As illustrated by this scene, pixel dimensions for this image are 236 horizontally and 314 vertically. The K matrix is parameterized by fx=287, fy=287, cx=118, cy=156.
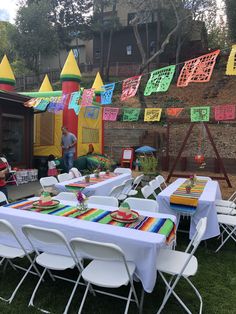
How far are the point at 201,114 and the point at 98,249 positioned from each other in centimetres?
663

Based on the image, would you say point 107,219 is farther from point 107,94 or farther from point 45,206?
point 107,94

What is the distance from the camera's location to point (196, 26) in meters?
21.9

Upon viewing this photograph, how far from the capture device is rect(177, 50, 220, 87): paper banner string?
16.9 ft

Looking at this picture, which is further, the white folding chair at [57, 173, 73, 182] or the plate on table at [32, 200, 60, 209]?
the white folding chair at [57, 173, 73, 182]

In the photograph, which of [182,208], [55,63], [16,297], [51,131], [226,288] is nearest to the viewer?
[16,297]

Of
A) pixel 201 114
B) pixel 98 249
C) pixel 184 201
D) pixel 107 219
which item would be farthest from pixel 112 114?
pixel 98 249

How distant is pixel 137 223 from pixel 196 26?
22.5 meters

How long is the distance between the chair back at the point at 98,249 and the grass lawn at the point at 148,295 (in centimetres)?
64

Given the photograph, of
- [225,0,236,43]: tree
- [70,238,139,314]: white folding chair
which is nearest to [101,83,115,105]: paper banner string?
[70,238,139,314]: white folding chair

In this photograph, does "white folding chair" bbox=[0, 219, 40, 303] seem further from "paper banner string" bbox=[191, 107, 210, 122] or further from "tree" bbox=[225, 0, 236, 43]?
"tree" bbox=[225, 0, 236, 43]

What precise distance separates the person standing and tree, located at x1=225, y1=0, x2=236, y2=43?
18.9 m

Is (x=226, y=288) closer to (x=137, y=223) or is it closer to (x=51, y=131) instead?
(x=137, y=223)

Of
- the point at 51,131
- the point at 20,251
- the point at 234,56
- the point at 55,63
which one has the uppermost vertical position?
the point at 55,63

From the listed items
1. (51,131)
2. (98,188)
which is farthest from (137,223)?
(51,131)
